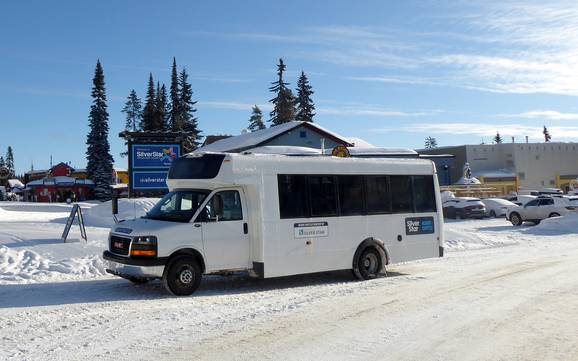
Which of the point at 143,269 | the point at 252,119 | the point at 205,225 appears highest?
the point at 252,119

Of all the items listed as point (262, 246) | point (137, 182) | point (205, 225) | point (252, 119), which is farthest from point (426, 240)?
point (252, 119)

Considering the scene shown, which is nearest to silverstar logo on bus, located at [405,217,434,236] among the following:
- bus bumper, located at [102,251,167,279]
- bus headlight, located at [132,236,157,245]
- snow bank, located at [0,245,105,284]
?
bus bumper, located at [102,251,167,279]

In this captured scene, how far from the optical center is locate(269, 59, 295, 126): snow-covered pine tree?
71.0 m

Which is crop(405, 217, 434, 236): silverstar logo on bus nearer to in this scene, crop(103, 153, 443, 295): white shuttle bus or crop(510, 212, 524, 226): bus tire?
crop(103, 153, 443, 295): white shuttle bus

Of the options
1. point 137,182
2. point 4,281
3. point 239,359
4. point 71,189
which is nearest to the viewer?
point 239,359

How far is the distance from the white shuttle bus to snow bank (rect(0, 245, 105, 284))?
2509 mm

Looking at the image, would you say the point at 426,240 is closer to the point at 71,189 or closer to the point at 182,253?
the point at 182,253

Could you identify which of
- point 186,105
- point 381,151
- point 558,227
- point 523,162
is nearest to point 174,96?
point 186,105

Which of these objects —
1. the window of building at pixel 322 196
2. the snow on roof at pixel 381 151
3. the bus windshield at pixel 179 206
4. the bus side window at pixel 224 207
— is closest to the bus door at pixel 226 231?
the bus side window at pixel 224 207

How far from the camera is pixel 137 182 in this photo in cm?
2598

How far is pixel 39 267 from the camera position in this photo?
13172 mm

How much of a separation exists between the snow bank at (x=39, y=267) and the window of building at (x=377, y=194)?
628cm

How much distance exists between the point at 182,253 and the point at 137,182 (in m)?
16.2

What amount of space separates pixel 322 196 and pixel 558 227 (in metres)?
18.9
